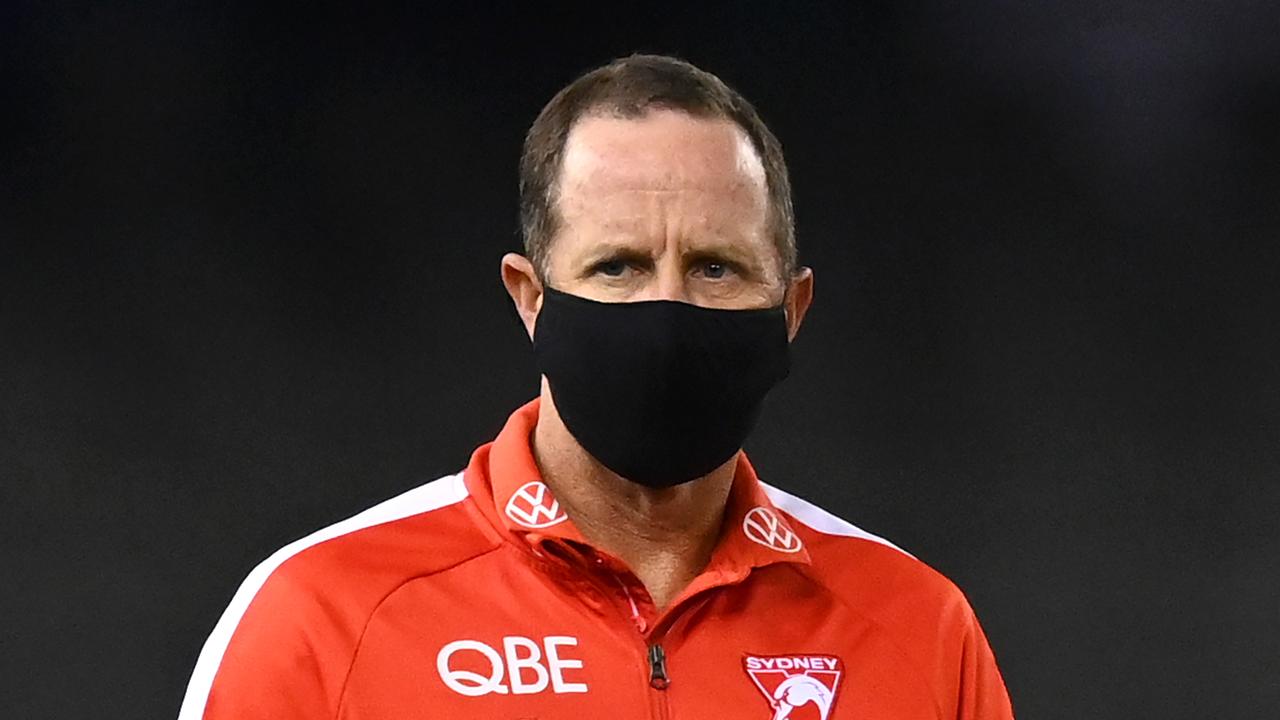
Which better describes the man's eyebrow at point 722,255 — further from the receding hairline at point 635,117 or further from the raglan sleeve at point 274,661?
the raglan sleeve at point 274,661

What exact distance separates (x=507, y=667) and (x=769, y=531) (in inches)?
12.6

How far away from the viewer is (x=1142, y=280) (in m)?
2.99

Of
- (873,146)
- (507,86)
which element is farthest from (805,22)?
(507,86)

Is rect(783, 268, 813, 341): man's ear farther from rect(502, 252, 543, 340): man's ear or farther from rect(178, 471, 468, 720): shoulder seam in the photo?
rect(178, 471, 468, 720): shoulder seam

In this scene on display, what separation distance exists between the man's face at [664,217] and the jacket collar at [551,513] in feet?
0.63

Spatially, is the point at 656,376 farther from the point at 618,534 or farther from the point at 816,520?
the point at 816,520

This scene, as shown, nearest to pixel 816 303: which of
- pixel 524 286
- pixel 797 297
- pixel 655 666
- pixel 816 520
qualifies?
pixel 816 520

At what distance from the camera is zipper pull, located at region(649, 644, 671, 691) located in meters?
1.59

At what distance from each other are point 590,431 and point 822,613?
32 cm

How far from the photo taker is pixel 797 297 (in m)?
1.75

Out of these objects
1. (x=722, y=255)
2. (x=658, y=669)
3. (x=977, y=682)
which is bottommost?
(x=977, y=682)

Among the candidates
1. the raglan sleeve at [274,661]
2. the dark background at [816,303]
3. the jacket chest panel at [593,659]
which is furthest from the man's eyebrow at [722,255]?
the dark background at [816,303]

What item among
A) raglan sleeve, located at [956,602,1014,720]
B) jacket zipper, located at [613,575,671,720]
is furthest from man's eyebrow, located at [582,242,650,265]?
raglan sleeve, located at [956,602,1014,720]

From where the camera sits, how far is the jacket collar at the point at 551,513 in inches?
64.2
